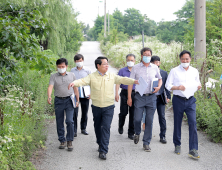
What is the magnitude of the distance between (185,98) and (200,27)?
12.9ft

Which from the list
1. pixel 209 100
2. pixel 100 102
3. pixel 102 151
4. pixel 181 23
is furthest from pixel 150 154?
pixel 181 23

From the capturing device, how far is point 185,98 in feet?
17.0

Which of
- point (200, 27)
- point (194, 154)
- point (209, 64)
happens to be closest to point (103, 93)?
point (194, 154)

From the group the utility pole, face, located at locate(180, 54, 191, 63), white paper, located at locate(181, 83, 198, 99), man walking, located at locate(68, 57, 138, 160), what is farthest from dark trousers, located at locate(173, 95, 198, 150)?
the utility pole

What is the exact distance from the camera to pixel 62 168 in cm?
476

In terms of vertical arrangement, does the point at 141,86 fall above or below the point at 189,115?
above

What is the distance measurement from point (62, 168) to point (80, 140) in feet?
5.25

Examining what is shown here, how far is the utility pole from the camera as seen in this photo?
820 cm

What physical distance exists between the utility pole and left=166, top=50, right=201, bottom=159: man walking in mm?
3265

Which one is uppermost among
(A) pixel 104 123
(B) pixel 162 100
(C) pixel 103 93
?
(C) pixel 103 93

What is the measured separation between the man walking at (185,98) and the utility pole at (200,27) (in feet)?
10.7

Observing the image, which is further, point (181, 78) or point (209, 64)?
point (209, 64)

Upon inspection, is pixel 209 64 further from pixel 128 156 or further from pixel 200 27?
pixel 128 156

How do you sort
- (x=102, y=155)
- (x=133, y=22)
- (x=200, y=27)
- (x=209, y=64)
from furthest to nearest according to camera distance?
(x=133, y=22) → (x=209, y=64) → (x=200, y=27) → (x=102, y=155)
